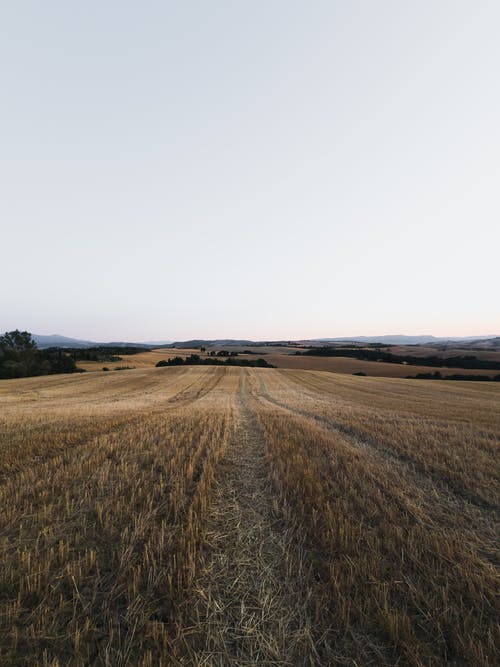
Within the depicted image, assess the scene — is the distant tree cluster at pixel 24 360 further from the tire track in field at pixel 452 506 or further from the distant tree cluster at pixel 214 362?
the tire track in field at pixel 452 506

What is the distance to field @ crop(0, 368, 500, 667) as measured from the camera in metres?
2.05

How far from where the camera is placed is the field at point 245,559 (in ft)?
6.72

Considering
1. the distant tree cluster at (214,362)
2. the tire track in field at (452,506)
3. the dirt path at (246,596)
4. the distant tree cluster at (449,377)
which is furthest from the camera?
the distant tree cluster at (214,362)

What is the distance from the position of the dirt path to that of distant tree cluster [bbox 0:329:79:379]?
187ft

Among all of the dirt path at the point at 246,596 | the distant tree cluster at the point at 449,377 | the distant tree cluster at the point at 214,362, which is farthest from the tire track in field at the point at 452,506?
the distant tree cluster at the point at 214,362

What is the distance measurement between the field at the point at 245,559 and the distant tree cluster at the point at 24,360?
52.6 meters

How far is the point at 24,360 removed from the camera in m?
48.8

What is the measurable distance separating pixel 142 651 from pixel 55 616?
2.82 ft

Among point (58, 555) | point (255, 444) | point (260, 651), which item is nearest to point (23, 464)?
point (58, 555)

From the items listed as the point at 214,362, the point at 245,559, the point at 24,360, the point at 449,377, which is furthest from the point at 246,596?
the point at 24,360

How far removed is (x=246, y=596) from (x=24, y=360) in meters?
62.3

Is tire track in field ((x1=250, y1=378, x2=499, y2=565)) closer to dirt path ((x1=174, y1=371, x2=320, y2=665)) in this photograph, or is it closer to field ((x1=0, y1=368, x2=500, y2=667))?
field ((x1=0, y1=368, x2=500, y2=667))

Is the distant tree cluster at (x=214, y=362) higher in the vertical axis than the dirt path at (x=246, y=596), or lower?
lower

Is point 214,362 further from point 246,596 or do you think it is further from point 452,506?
point 246,596
